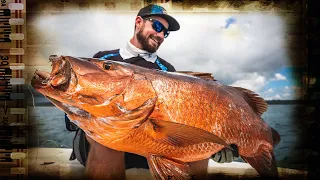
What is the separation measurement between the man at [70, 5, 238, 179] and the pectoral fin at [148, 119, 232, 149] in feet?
1.35

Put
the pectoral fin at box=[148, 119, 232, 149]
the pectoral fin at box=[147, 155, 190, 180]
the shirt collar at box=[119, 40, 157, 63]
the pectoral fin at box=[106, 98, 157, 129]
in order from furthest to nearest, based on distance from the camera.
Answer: the shirt collar at box=[119, 40, 157, 63] → the pectoral fin at box=[147, 155, 190, 180] → the pectoral fin at box=[148, 119, 232, 149] → the pectoral fin at box=[106, 98, 157, 129]

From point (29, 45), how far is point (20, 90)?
0.42 meters

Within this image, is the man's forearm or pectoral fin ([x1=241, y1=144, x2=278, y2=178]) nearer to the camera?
the man's forearm

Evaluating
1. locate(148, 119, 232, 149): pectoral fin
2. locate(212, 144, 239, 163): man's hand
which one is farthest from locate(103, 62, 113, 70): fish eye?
locate(212, 144, 239, 163): man's hand

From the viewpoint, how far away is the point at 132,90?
7.52 feet

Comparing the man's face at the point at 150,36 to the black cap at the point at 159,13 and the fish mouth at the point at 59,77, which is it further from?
the fish mouth at the point at 59,77

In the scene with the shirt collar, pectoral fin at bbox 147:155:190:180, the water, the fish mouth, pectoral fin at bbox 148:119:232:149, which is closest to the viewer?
the fish mouth

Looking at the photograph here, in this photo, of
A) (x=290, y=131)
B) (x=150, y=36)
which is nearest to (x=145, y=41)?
(x=150, y=36)

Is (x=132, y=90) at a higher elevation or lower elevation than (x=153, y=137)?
higher

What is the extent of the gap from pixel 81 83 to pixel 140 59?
0.87 m

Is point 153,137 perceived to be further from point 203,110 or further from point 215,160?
point 215,160

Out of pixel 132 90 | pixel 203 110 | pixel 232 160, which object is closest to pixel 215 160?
pixel 232 160

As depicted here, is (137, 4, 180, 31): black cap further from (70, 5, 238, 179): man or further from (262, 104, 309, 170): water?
(262, 104, 309, 170): water

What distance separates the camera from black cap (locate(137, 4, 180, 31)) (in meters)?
2.93
